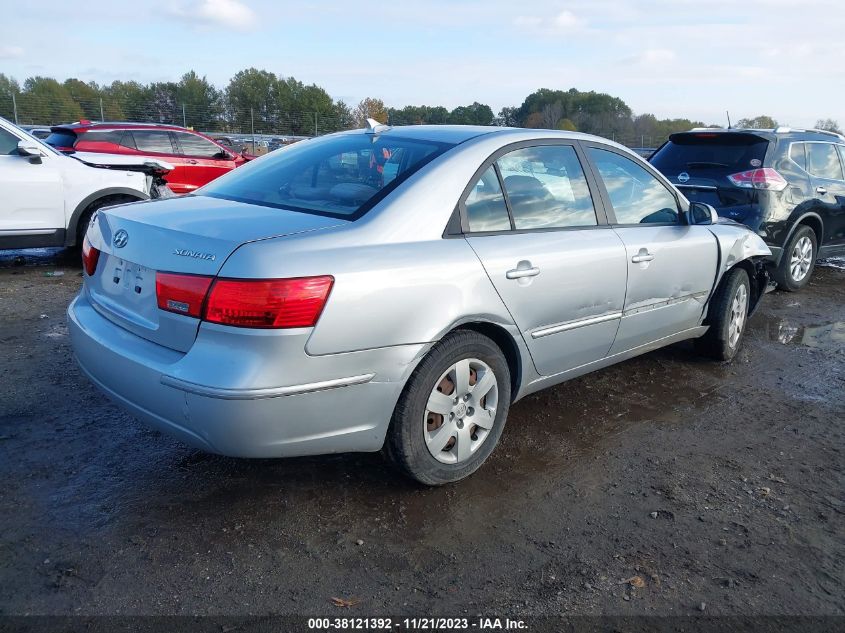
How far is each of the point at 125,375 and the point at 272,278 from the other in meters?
0.84

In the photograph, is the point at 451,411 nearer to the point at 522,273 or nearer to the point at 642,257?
the point at 522,273

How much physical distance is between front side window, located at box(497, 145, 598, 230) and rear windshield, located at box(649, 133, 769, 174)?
4.25m

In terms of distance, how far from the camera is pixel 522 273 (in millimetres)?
3383

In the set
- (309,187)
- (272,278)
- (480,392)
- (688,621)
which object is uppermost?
(309,187)

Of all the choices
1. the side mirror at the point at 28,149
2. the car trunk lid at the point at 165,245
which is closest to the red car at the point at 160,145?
the side mirror at the point at 28,149

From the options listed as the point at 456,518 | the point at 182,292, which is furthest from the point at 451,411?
the point at 182,292

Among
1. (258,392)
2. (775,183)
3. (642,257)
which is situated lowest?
(258,392)

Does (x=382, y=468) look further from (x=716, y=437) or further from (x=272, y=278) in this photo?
(x=716, y=437)

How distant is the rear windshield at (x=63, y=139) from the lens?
39.6ft

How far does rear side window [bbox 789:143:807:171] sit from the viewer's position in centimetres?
772

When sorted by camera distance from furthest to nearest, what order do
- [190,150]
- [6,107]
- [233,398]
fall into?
[6,107], [190,150], [233,398]

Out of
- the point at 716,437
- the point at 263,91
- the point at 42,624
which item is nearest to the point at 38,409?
the point at 42,624

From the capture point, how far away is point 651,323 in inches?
172

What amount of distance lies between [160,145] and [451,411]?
11.4 metres
